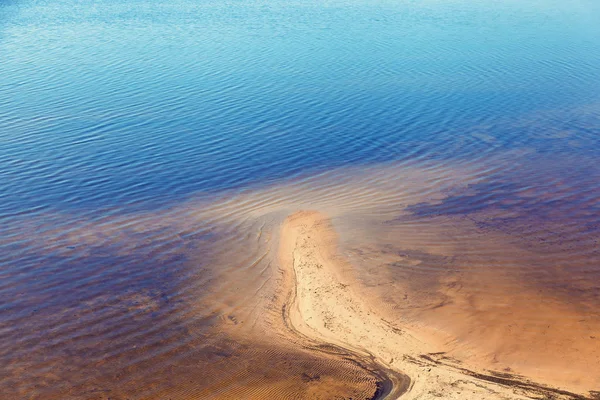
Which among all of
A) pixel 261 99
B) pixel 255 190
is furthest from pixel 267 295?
pixel 261 99

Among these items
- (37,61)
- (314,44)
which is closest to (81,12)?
(37,61)

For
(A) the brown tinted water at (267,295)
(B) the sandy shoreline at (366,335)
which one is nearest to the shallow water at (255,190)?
(A) the brown tinted water at (267,295)

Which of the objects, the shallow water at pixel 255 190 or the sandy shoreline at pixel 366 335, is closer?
the sandy shoreline at pixel 366 335

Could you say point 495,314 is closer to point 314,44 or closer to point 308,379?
point 308,379

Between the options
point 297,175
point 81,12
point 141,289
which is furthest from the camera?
point 81,12

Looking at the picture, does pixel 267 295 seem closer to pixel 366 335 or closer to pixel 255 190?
pixel 366 335

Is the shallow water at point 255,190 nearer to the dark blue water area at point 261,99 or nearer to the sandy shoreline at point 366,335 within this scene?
the dark blue water area at point 261,99
